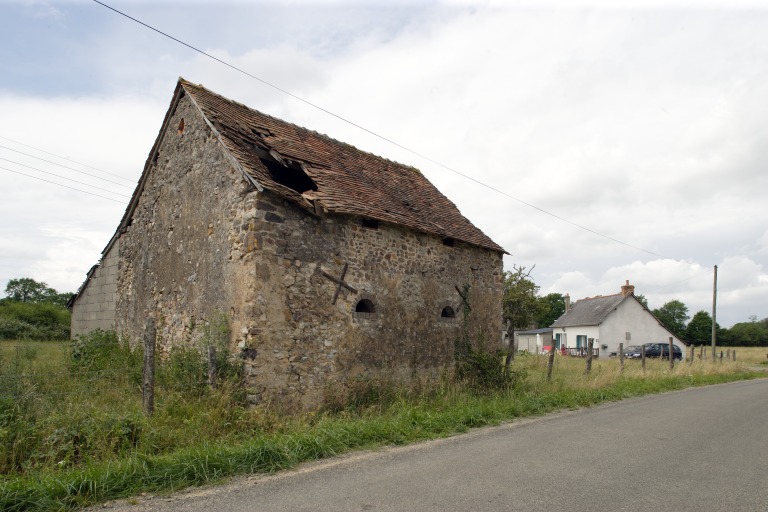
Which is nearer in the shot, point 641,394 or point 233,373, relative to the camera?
point 233,373

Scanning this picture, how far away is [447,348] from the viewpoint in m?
12.6

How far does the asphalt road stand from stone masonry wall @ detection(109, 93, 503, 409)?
291 centimetres

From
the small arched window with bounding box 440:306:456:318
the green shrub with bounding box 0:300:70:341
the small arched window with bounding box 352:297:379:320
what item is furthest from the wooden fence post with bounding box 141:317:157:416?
the green shrub with bounding box 0:300:70:341

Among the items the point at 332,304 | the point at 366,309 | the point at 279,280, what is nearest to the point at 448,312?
the point at 366,309

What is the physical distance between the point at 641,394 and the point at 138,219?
551 inches

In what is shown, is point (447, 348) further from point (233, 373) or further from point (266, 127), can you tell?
point (266, 127)

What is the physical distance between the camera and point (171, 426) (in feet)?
23.3

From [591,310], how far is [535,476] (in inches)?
1521

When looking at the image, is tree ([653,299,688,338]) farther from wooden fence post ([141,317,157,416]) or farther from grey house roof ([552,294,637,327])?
wooden fence post ([141,317,157,416])

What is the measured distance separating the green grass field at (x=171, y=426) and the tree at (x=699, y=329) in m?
68.4

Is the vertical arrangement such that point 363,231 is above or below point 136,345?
above

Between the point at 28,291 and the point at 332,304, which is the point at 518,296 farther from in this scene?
the point at 28,291

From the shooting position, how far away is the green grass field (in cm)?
541

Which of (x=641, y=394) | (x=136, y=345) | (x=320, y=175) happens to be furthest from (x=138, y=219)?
(x=641, y=394)
